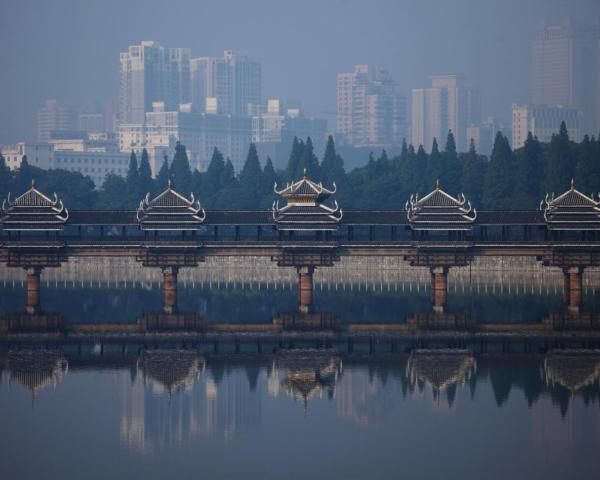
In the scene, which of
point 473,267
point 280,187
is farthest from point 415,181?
point 473,267

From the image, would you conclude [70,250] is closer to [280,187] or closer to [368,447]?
[368,447]

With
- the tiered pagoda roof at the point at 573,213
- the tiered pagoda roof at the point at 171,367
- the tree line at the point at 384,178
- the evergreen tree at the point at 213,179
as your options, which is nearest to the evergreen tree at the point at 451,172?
the tree line at the point at 384,178

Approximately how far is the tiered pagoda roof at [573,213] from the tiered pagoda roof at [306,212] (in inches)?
416

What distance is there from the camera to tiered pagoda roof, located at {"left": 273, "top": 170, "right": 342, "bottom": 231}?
69250mm

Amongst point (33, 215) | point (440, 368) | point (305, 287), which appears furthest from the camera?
point (33, 215)

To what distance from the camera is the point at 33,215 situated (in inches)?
2773

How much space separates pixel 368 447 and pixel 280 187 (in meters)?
74.0

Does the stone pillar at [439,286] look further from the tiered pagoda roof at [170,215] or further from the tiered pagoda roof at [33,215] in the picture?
the tiered pagoda roof at [33,215]

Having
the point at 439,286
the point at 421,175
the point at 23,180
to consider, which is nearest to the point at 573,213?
the point at 439,286

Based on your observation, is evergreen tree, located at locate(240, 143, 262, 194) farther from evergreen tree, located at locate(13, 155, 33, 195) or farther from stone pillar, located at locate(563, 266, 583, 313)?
stone pillar, located at locate(563, 266, 583, 313)

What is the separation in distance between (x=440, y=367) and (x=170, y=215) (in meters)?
20.2

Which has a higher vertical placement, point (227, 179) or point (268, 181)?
point (227, 179)

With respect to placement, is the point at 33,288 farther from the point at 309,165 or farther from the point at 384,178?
the point at 384,178

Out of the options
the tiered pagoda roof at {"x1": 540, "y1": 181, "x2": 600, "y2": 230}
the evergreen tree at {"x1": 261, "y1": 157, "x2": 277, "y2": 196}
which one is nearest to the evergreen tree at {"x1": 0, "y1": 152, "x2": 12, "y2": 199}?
the evergreen tree at {"x1": 261, "y1": 157, "x2": 277, "y2": 196}
